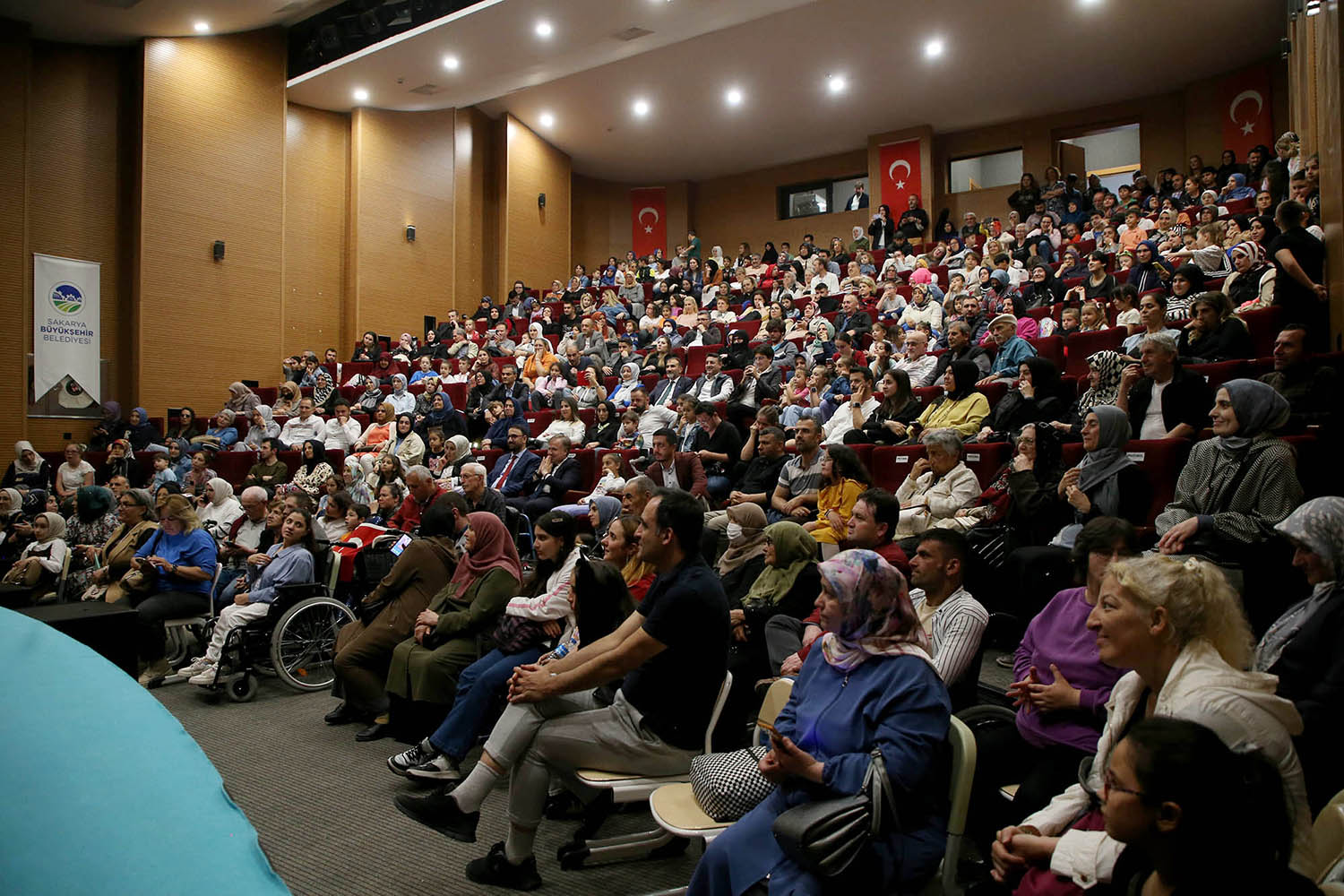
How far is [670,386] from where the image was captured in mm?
8031

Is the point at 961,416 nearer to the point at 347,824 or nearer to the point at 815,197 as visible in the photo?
the point at 347,824

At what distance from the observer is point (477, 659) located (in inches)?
134

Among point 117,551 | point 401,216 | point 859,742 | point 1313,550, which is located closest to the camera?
point 859,742

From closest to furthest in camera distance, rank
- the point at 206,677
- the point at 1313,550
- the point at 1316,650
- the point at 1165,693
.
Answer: the point at 1165,693, the point at 1316,650, the point at 1313,550, the point at 206,677

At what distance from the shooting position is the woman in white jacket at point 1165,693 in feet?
4.89

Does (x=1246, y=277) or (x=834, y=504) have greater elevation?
(x=1246, y=277)

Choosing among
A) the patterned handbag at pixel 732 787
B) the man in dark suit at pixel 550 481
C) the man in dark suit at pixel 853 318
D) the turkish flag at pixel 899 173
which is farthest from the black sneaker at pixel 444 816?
the turkish flag at pixel 899 173

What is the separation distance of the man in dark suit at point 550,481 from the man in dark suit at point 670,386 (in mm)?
1377

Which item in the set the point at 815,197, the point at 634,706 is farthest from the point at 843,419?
the point at 815,197

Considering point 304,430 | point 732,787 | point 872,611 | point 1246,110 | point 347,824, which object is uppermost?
point 1246,110

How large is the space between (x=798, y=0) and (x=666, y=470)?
728 centimetres

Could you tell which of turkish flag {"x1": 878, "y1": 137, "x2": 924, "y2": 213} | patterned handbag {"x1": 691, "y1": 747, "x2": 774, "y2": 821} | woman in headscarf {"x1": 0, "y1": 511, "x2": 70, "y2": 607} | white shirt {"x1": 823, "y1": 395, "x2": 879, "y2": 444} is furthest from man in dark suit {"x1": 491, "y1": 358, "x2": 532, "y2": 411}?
turkish flag {"x1": 878, "y1": 137, "x2": 924, "y2": 213}

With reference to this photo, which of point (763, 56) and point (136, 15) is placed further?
point (763, 56)

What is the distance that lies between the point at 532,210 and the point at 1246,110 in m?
10.8
